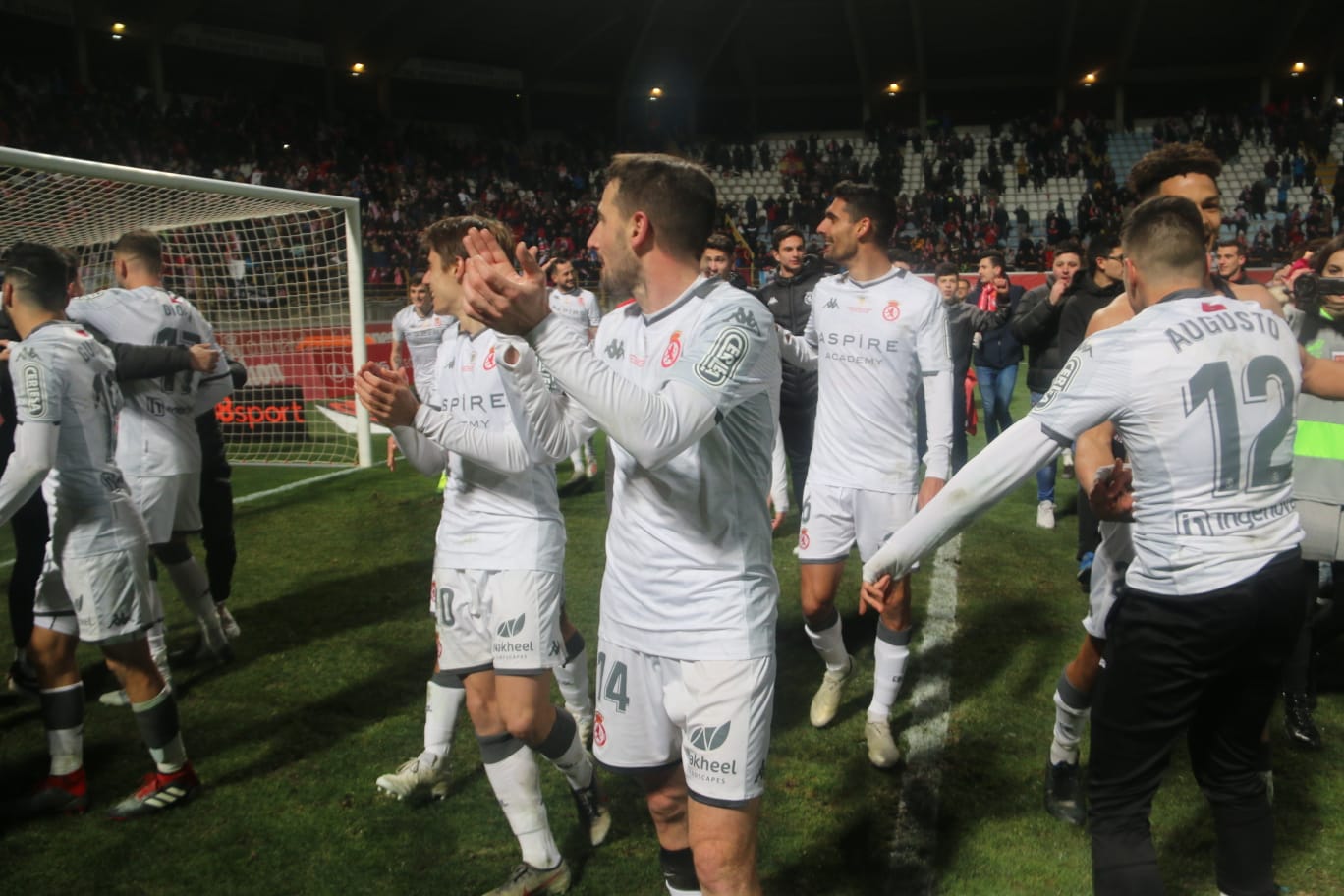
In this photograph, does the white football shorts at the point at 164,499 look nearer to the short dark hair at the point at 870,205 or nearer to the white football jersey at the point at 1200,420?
the short dark hair at the point at 870,205

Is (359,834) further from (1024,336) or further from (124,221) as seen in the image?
(124,221)

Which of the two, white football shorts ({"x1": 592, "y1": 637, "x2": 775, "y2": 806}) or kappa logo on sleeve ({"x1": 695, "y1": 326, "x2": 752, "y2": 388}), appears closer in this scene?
kappa logo on sleeve ({"x1": 695, "y1": 326, "x2": 752, "y2": 388})

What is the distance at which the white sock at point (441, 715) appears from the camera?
3828 millimetres

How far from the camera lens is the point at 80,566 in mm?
3656

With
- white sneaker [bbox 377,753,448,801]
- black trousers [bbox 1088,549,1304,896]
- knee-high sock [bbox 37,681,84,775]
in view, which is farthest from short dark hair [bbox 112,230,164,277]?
black trousers [bbox 1088,549,1304,896]

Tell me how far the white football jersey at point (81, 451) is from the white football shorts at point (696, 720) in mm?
2285

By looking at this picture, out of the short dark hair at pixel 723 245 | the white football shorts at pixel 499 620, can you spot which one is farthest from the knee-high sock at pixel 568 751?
the short dark hair at pixel 723 245

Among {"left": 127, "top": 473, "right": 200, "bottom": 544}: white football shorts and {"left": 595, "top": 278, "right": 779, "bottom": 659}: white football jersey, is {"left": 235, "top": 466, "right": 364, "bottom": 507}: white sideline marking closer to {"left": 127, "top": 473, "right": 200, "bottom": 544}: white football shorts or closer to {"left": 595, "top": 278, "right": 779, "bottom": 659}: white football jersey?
{"left": 127, "top": 473, "right": 200, "bottom": 544}: white football shorts

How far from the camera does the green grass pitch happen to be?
11.0 feet

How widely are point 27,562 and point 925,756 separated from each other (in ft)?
13.9

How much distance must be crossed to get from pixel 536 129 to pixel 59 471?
37158mm

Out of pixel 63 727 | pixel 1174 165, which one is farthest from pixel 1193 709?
pixel 63 727

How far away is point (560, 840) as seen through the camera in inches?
141

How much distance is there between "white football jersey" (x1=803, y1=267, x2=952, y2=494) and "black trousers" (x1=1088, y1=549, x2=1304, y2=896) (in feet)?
6.35
